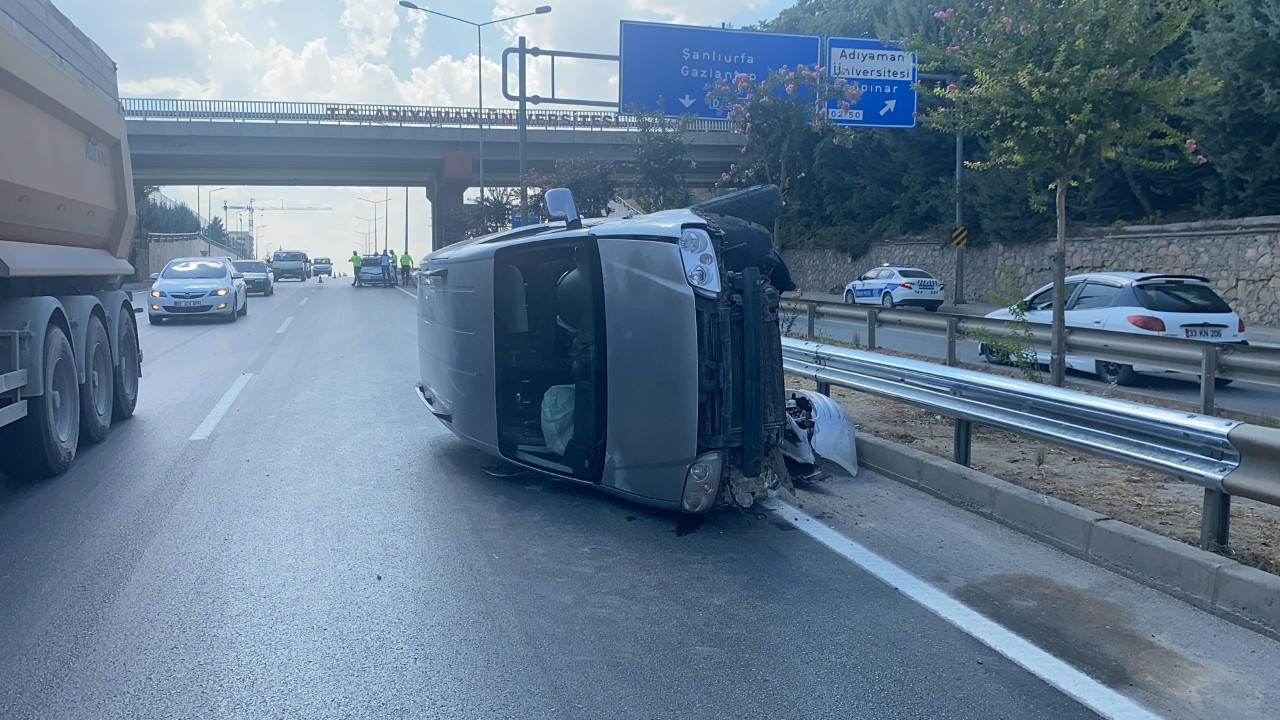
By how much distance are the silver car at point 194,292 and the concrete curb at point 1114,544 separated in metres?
20.9

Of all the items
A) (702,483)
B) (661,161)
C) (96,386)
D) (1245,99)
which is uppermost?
(1245,99)

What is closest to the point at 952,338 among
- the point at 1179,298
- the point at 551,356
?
the point at 1179,298

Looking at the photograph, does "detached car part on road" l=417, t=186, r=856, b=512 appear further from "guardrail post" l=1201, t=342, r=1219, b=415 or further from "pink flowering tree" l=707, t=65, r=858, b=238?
"pink flowering tree" l=707, t=65, r=858, b=238

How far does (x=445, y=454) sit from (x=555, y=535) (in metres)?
2.73

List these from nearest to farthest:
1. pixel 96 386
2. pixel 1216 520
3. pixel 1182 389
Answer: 1. pixel 1216 520
2. pixel 96 386
3. pixel 1182 389

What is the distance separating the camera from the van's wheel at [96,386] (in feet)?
29.8

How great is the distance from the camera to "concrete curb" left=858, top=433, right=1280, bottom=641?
4.75 m

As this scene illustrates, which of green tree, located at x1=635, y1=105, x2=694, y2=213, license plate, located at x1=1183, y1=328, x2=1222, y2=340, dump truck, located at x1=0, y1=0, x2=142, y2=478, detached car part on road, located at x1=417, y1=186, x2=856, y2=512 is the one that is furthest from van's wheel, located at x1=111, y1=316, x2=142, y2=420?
green tree, located at x1=635, y1=105, x2=694, y2=213

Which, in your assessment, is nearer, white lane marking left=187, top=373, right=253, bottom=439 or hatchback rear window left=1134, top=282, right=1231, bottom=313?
white lane marking left=187, top=373, right=253, bottom=439

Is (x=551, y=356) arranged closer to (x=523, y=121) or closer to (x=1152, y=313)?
(x=1152, y=313)

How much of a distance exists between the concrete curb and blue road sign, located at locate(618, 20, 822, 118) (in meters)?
15.7

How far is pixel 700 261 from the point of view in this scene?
607cm

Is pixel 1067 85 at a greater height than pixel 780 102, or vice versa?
pixel 780 102

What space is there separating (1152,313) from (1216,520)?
9425mm
